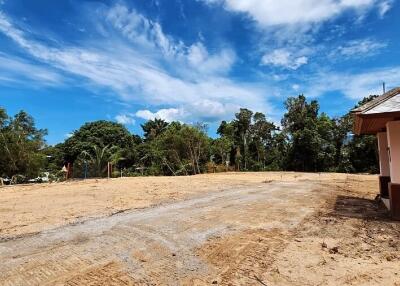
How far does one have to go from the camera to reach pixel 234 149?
39.9 meters

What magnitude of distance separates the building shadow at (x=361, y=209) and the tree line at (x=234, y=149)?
2147cm

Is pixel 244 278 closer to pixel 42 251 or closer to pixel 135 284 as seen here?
pixel 135 284

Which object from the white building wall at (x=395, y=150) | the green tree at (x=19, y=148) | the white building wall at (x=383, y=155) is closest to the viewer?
the white building wall at (x=395, y=150)

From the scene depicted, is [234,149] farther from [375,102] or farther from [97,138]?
[375,102]

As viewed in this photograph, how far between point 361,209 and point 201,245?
18.5ft

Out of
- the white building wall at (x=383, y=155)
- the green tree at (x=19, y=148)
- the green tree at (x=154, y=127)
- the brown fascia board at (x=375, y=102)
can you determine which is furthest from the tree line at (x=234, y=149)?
the brown fascia board at (x=375, y=102)

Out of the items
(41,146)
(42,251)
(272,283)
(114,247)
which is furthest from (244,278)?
(41,146)

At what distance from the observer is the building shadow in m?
8.78

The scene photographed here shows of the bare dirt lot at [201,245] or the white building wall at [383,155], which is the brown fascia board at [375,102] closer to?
the bare dirt lot at [201,245]

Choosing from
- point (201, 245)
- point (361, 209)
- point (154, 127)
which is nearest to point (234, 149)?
point (154, 127)

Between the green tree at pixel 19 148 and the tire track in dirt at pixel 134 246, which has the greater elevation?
the green tree at pixel 19 148

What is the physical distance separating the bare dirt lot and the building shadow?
2 centimetres

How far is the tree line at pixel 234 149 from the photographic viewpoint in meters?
30.3

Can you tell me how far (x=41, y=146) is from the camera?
111 feet
